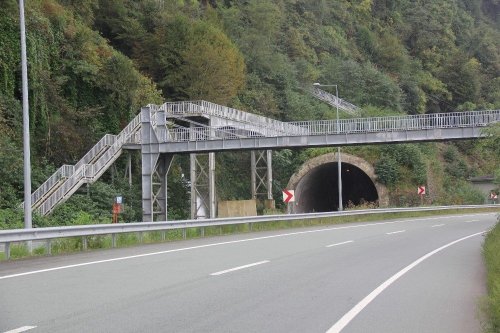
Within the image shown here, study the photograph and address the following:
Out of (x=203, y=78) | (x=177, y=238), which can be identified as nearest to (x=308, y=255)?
(x=177, y=238)

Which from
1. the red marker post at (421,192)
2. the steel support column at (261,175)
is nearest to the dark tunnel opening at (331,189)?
the steel support column at (261,175)

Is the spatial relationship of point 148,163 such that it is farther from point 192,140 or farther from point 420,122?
point 420,122

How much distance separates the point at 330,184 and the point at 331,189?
760 millimetres

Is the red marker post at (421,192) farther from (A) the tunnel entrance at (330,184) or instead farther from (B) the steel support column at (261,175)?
(B) the steel support column at (261,175)

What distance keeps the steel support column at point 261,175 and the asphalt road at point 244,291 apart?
3871cm

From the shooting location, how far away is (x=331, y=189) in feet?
226

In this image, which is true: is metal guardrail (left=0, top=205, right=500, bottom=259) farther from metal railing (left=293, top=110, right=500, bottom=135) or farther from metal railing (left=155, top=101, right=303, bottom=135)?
metal railing (left=155, top=101, right=303, bottom=135)

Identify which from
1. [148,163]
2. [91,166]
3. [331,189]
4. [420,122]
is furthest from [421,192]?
[91,166]

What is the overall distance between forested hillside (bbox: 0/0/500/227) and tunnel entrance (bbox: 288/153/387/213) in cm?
154

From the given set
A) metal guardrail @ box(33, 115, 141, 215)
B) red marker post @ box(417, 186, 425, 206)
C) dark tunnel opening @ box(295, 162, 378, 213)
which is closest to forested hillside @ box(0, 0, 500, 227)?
metal guardrail @ box(33, 115, 141, 215)

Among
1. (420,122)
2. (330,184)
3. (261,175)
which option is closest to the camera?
(420,122)

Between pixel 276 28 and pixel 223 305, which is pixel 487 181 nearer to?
pixel 276 28

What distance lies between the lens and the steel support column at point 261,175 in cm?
5859

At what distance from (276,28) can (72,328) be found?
8121 cm
